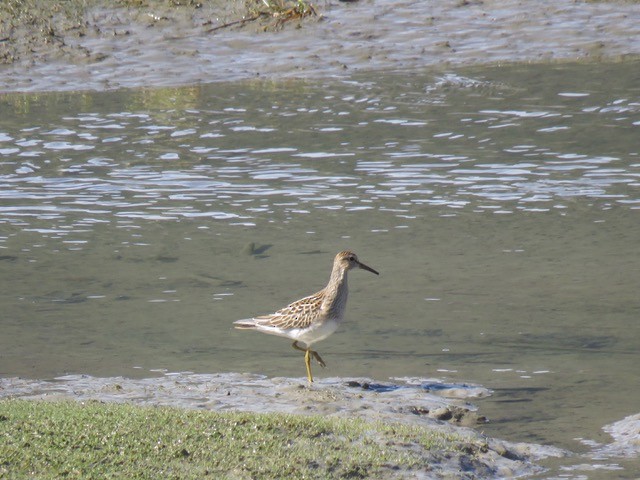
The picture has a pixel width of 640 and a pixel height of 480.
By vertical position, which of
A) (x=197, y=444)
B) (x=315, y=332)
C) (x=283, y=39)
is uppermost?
(x=283, y=39)

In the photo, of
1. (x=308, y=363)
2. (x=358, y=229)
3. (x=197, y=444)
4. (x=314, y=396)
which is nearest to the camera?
(x=197, y=444)

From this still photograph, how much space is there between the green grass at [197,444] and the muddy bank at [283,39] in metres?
12.5

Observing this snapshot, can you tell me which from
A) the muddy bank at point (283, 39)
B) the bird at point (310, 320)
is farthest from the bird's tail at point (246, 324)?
the muddy bank at point (283, 39)

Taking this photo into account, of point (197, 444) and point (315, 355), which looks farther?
point (315, 355)

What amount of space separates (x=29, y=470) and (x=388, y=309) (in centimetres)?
456

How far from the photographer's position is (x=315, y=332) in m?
8.88

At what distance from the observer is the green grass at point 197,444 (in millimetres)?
6574

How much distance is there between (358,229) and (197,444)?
Result: 235 inches

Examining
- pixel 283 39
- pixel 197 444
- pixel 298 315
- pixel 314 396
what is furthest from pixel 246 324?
pixel 283 39

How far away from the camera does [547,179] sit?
1394cm

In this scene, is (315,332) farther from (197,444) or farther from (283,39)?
(283,39)

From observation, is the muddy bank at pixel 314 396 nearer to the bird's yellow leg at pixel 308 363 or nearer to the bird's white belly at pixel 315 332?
the bird's yellow leg at pixel 308 363

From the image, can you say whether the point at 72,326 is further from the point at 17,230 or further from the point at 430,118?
the point at 430,118

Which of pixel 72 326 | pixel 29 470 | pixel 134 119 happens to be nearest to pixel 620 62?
pixel 134 119
